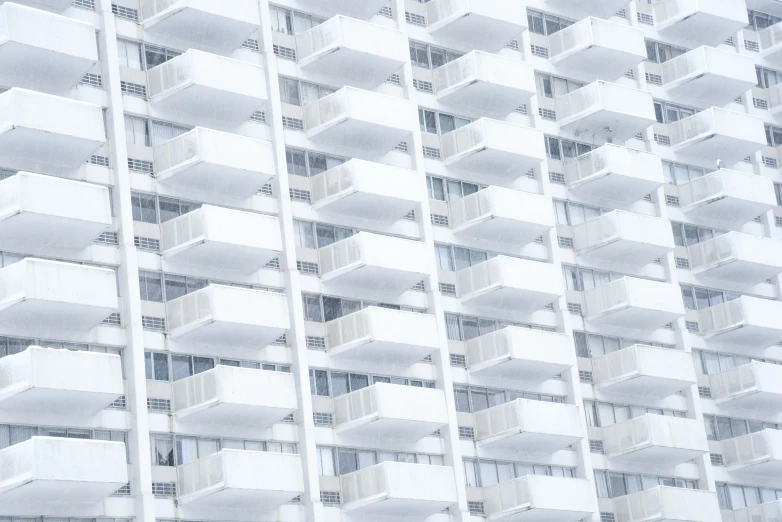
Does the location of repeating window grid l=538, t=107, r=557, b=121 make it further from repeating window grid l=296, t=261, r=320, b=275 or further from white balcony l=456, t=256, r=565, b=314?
repeating window grid l=296, t=261, r=320, b=275

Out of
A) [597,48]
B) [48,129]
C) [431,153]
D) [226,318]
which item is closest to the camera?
[48,129]

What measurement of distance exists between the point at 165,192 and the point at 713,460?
29.1 metres

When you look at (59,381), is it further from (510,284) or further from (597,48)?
(597,48)

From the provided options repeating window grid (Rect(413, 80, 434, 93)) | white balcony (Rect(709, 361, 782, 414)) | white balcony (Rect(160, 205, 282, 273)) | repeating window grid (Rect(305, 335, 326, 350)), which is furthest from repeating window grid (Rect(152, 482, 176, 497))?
white balcony (Rect(709, 361, 782, 414))

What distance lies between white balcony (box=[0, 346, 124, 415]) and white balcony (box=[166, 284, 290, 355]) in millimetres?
4153

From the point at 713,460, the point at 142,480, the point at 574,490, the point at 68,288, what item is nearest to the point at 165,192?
the point at 68,288

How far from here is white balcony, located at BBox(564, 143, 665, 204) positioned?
79.8 metres

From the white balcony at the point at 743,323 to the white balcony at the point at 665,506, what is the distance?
952cm

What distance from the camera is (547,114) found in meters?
81.7

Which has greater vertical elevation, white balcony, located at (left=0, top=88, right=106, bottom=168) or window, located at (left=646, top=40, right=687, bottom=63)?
window, located at (left=646, top=40, right=687, bottom=63)

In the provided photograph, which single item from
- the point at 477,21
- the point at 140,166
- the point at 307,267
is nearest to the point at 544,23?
the point at 477,21

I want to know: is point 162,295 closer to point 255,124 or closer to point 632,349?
point 255,124

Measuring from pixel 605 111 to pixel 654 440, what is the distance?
15841 millimetres

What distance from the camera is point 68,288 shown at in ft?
198
